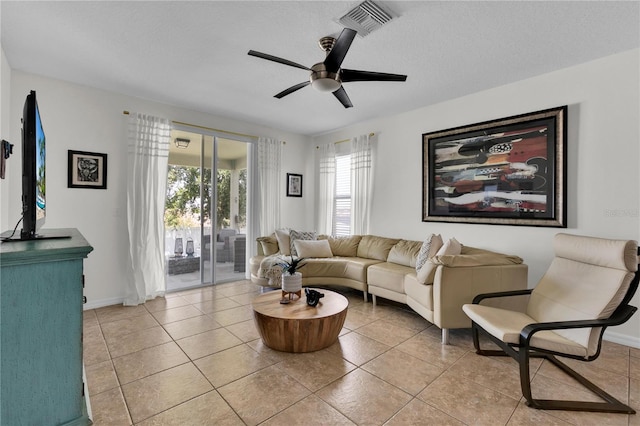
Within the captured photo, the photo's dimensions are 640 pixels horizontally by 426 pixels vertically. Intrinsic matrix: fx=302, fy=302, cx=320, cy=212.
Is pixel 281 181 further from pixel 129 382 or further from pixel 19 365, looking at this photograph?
pixel 19 365

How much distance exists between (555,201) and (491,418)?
2353 millimetres

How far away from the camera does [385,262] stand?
4.22 metres

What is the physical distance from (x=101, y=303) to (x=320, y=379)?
312 cm

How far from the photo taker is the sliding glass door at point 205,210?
4.45 metres

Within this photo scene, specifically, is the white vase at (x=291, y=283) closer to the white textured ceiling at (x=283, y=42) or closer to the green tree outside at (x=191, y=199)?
the white textured ceiling at (x=283, y=42)

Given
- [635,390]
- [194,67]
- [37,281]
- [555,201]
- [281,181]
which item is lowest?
A: [635,390]

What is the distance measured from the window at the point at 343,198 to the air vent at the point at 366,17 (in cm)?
306

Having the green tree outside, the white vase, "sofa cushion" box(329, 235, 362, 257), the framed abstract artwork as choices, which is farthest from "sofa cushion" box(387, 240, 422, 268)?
the green tree outside

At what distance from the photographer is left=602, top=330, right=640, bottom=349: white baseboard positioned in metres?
2.76

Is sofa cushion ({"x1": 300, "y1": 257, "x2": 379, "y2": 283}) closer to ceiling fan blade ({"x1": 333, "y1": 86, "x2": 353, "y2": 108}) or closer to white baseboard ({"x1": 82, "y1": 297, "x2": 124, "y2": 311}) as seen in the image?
ceiling fan blade ({"x1": 333, "y1": 86, "x2": 353, "y2": 108})

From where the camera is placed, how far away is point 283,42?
2.59 m

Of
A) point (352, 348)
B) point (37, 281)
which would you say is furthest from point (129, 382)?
point (352, 348)

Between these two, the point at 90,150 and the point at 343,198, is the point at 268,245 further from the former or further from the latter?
the point at 90,150

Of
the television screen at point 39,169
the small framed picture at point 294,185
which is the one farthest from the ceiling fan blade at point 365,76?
the small framed picture at point 294,185
